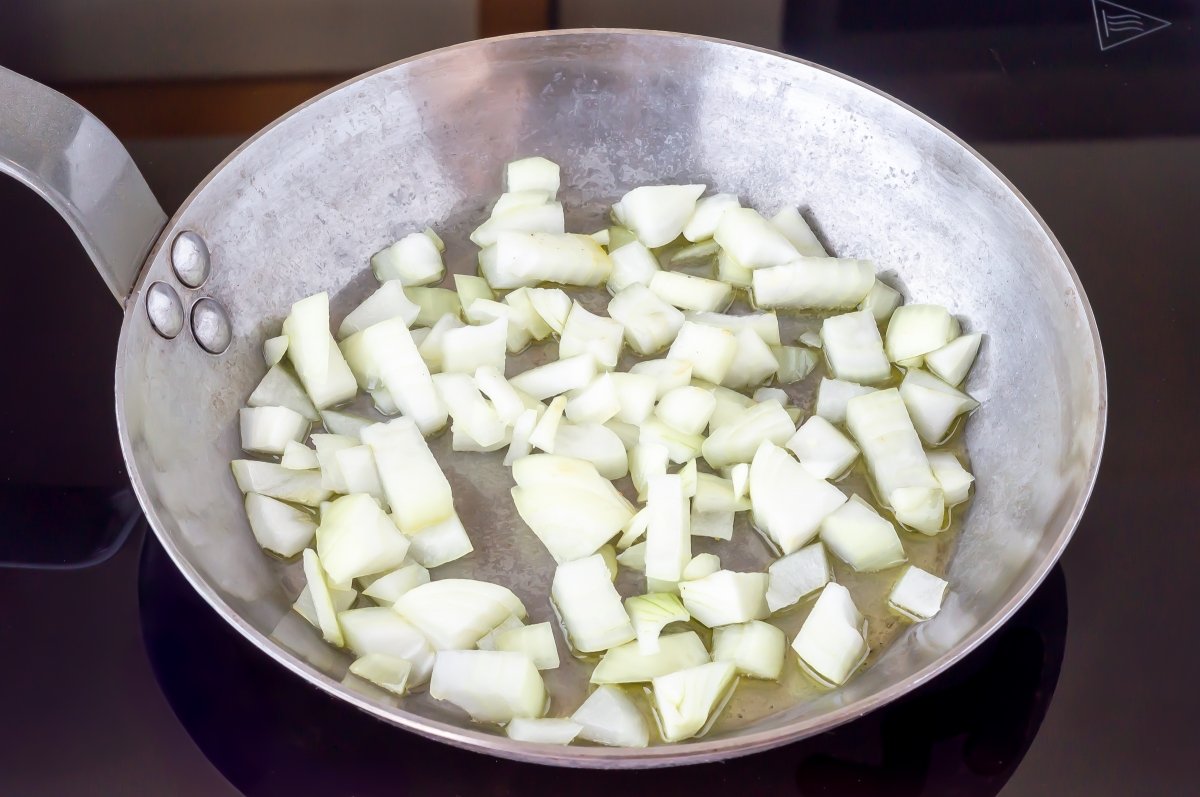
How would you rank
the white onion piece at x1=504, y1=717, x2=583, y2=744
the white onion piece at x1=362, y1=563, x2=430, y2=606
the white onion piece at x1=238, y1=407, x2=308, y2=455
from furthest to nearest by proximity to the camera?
1. the white onion piece at x1=238, y1=407, x2=308, y2=455
2. the white onion piece at x1=362, y1=563, x2=430, y2=606
3. the white onion piece at x1=504, y1=717, x2=583, y2=744

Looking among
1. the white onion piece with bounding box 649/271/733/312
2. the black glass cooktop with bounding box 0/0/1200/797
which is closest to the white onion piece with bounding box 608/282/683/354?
the white onion piece with bounding box 649/271/733/312

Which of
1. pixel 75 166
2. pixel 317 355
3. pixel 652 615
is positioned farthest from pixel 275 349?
pixel 652 615

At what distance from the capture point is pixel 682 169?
48.1 inches

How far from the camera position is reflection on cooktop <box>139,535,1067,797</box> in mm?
813

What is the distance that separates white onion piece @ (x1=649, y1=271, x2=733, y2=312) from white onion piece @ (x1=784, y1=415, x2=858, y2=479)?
7.5 inches

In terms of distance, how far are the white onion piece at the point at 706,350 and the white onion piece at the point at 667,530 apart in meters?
0.15

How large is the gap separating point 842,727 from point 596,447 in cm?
33

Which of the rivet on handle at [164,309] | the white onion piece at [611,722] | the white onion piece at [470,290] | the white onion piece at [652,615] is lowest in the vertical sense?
the white onion piece at [611,722]

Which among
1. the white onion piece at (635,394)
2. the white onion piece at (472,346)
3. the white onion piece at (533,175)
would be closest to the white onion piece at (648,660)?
the white onion piece at (635,394)

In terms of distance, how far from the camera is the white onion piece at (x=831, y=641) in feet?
2.82

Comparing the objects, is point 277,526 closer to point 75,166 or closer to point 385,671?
point 385,671

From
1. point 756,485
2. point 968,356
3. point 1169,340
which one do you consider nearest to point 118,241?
point 756,485

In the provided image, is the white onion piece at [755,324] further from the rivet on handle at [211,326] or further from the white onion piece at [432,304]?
the rivet on handle at [211,326]

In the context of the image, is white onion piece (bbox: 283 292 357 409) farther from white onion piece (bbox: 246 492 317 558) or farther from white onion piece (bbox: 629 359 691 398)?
white onion piece (bbox: 629 359 691 398)
